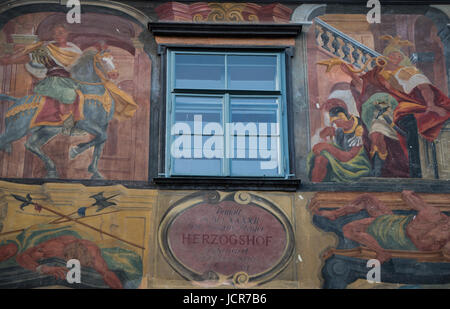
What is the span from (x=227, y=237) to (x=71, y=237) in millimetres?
1647

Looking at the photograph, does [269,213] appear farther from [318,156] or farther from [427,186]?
[427,186]

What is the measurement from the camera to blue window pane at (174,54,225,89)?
8.75 meters

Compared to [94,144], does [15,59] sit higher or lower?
higher

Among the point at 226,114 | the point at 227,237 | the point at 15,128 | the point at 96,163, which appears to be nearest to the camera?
the point at 227,237

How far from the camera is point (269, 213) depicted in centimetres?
812

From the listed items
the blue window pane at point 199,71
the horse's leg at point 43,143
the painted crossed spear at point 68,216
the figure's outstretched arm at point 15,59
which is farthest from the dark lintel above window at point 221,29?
the painted crossed spear at point 68,216

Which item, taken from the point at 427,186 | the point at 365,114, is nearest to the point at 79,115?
the point at 365,114

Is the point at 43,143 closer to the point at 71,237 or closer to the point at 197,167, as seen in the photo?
the point at 71,237

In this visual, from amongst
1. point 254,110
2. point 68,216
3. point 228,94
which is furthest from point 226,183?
point 68,216

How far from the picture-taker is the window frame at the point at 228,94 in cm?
834

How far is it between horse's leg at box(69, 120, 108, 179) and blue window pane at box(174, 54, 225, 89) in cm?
104

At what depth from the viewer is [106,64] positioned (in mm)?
8773

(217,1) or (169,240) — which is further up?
(217,1)

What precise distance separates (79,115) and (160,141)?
972 mm
